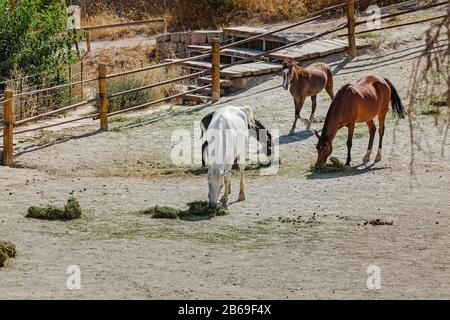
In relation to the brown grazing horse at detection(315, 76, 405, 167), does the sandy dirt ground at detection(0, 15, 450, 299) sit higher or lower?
lower

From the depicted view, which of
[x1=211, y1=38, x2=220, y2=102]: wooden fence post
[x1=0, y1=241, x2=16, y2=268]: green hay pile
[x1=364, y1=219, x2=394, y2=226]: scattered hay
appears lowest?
[x1=364, y1=219, x2=394, y2=226]: scattered hay

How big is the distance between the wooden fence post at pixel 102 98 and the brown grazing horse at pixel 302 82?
2932 mm

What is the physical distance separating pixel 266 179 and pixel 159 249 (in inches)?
143

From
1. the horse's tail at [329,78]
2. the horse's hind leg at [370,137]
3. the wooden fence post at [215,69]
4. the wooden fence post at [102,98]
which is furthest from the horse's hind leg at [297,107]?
the wooden fence post at [102,98]

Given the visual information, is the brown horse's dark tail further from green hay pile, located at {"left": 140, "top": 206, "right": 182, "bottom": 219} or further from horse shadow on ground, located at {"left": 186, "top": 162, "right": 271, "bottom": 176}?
green hay pile, located at {"left": 140, "top": 206, "right": 182, "bottom": 219}

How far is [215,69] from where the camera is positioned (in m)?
20.3

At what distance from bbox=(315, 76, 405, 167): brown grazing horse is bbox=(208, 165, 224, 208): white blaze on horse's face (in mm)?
2249

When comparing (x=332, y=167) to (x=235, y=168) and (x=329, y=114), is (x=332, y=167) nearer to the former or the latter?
(x=329, y=114)

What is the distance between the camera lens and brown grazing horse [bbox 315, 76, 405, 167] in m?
15.7

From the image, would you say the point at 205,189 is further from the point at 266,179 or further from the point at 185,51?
the point at 185,51

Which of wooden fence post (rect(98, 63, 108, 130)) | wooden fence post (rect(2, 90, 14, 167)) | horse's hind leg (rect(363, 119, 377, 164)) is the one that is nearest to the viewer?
horse's hind leg (rect(363, 119, 377, 164))

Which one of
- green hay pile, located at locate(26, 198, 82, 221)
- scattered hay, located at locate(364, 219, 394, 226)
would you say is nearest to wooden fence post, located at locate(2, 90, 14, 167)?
green hay pile, located at locate(26, 198, 82, 221)

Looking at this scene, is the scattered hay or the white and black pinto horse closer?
the scattered hay

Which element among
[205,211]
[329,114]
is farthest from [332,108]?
[205,211]
